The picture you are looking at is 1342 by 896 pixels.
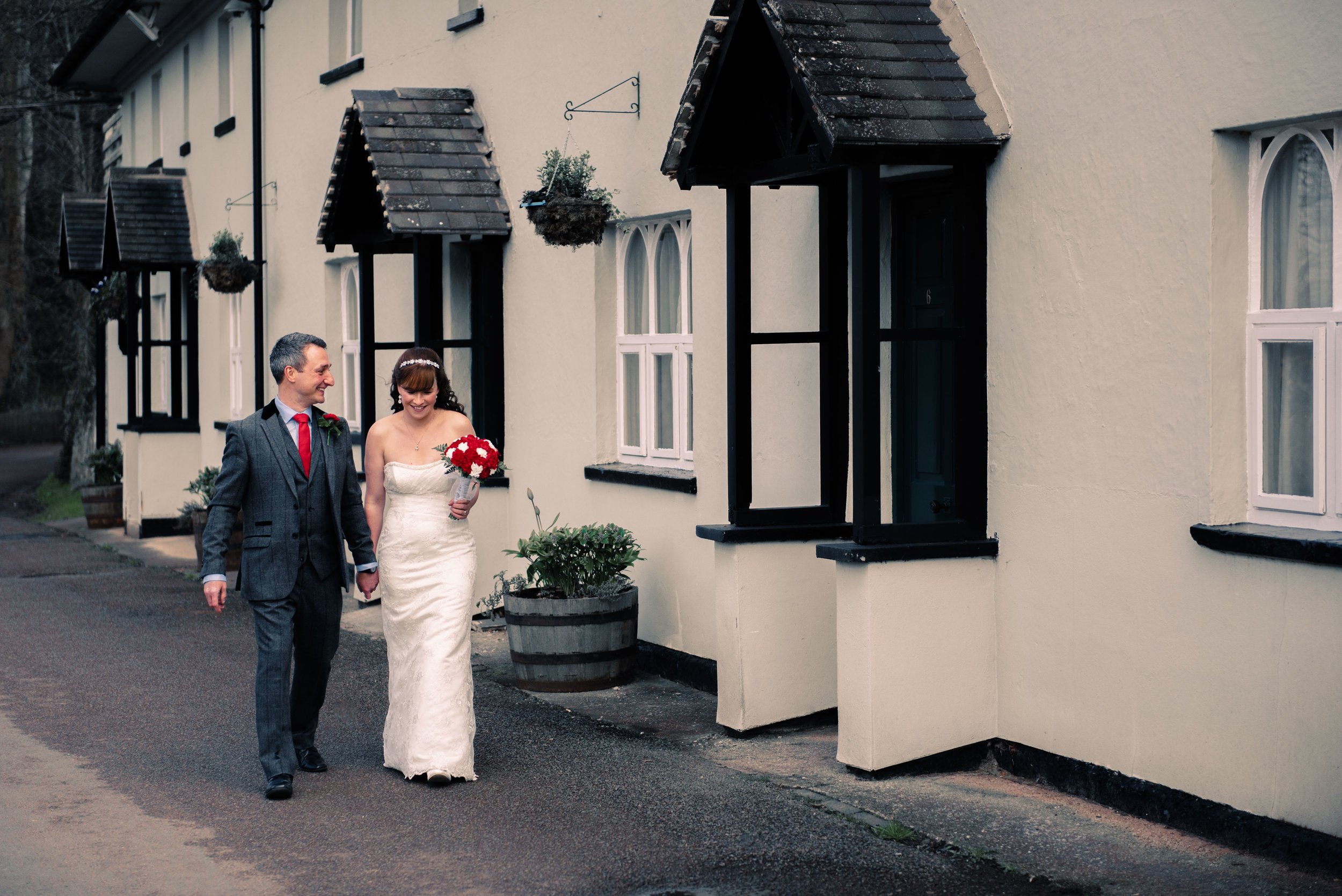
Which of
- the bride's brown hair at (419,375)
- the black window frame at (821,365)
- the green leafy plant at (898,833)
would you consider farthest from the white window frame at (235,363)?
the green leafy plant at (898,833)

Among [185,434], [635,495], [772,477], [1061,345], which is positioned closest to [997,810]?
[1061,345]

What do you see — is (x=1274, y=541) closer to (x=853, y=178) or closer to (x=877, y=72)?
(x=853, y=178)

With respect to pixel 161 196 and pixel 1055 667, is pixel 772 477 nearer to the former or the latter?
pixel 1055 667

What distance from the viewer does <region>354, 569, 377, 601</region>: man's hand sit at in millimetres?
7109

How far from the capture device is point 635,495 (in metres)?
9.98

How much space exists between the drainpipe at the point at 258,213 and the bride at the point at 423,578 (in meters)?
10.4

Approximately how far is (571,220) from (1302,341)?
16.3 feet

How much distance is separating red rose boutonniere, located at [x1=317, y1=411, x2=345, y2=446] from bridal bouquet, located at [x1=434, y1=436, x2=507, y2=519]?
0.46m

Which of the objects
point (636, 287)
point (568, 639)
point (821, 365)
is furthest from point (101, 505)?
point (821, 365)

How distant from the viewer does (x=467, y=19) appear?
12.1 metres

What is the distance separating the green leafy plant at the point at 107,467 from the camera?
20562 mm

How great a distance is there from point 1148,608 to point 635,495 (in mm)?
4281

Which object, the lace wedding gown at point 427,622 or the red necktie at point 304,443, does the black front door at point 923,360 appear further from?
the red necktie at point 304,443

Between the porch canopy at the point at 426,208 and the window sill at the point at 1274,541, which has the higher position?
the porch canopy at the point at 426,208
